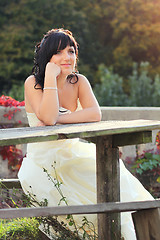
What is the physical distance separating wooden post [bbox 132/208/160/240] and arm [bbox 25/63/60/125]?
1.03 metres

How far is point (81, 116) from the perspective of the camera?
3.48 meters

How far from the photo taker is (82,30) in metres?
19.1

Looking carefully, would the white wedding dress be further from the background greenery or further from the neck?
the background greenery

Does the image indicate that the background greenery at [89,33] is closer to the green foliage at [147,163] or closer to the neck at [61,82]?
the green foliage at [147,163]

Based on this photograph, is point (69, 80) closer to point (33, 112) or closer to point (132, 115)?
point (33, 112)

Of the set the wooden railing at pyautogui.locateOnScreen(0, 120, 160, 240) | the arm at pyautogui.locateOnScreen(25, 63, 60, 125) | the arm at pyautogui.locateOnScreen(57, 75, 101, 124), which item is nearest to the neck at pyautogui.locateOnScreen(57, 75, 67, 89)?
the arm at pyautogui.locateOnScreen(57, 75, 101, 124)

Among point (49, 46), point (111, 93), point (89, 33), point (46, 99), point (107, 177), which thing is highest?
point (89, 33)

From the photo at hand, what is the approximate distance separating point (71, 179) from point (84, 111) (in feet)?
1.69

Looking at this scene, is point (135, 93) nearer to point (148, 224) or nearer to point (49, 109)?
point (49, 109)

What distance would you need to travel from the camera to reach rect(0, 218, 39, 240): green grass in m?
3.77

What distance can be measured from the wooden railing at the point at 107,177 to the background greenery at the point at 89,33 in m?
13.8

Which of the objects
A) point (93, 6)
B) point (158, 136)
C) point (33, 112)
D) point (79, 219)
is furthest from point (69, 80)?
point (93, 6)

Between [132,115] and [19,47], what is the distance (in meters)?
12.1

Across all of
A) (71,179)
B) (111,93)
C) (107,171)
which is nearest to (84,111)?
(71,179)
